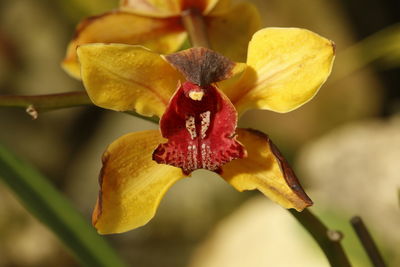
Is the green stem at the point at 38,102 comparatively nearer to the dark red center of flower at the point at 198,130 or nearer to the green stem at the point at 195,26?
the dark red center of flower at the point at 198,130

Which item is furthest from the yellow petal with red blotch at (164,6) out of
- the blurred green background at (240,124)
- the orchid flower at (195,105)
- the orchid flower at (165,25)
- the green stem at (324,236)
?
the blurred green background at (240,124)

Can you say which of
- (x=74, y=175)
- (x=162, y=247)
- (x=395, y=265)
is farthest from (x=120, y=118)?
(x=395, y=265)

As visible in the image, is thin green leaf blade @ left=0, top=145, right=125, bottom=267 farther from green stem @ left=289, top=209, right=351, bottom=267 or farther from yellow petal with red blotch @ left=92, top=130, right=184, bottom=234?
green stem @ left=289, top=209, right=351, bottom=267

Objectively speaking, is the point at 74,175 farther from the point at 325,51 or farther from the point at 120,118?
the point at 325,51

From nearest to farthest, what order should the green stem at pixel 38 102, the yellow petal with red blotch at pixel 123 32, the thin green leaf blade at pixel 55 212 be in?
the green stem at pixel 38 102
the thin green leaf blade at pixel 55 212
the yellow petal with red blotch at pixel 123 32

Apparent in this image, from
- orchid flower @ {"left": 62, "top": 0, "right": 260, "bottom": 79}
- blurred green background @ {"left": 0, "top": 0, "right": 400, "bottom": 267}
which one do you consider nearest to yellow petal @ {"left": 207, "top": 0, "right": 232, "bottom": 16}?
orchid flower @ {"left": 62, "top": 0, "right": 260, "bottom": 79}

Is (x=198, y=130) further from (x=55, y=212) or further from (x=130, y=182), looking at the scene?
(x=55, y=212)
